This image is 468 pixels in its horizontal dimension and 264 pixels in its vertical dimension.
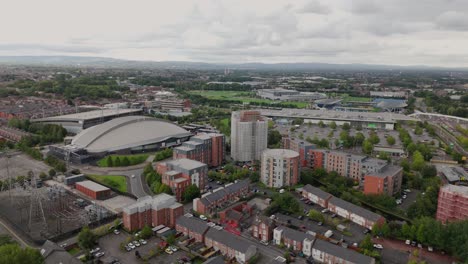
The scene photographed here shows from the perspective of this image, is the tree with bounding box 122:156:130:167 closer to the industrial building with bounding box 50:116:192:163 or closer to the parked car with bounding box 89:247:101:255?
the industrial building with bounding box 50:116:192:163

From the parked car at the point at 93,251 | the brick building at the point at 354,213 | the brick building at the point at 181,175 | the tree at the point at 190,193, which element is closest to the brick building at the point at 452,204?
the brick building at the point at 354,213

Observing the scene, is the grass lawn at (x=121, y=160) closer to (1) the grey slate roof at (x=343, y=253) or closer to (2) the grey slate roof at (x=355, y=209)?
(2) the grey slate roof at (x=355, y=209)

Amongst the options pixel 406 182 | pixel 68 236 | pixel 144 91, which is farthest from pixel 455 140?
pixel 144 91

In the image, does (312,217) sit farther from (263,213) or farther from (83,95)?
(83,95)

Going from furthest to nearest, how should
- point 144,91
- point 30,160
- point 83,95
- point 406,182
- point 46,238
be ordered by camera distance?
point 144,91 < point 83,95 < point 30,160 < point 406,182 < point 46,238

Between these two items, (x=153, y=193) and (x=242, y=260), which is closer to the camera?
(x=242, y=260)

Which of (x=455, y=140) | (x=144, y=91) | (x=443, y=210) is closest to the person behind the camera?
(x=443, y=210)
